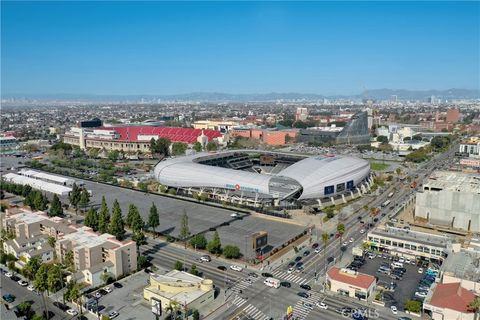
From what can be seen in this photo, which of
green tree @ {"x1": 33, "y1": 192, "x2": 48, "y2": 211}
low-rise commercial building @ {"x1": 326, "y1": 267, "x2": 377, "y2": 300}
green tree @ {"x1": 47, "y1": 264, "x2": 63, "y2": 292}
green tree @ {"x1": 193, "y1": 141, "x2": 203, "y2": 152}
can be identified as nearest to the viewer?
green tree @ {"x1": 47, "y1": 264, "x2": 63, "y2": 292}

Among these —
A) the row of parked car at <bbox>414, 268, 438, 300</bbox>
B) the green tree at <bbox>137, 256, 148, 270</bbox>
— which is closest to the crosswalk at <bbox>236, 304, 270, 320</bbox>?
the green tree at <bbox>137, 256, 148, 270</bbox>

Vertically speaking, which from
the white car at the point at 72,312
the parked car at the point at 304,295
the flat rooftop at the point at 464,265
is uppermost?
the flat rooftop at the point at 464,265

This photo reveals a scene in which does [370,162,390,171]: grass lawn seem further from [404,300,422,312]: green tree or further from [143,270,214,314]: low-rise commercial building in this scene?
[143,270,214,314]: low-rise commercial building

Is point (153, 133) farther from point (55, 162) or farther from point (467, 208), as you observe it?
point (467, 208)

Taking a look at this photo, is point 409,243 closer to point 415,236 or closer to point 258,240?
point 415,236

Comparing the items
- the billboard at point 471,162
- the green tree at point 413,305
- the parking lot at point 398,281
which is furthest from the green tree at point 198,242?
the billboard at point 471,162

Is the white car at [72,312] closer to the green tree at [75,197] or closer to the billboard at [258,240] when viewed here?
the billboard at [258,240]

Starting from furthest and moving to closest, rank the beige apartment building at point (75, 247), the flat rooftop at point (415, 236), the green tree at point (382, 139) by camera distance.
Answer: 1. the green tree at point (382, 139)
2. the flat rooftop at point (415, 236)
3. the beige apartment building at point (75, 247)
